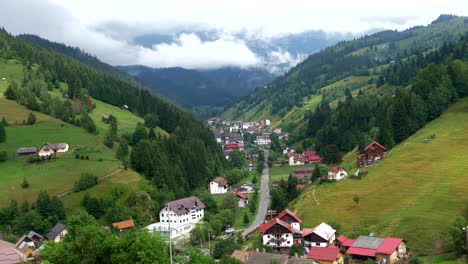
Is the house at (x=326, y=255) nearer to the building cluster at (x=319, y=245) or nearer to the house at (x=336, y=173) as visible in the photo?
the building cluster at (x=319, y=245)

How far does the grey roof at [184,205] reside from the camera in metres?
87.9

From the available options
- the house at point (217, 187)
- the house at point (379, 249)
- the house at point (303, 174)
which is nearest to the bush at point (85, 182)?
the house at point (217, 187)

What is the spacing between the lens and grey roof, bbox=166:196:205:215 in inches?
3462

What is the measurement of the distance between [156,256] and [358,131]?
110 meters

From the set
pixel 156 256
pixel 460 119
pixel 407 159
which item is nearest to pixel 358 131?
pixel 460 119

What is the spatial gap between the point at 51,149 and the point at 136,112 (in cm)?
6039

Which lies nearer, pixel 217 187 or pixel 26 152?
pixel 26 152

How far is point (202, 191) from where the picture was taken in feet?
335

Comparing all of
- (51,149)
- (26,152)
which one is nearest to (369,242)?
(51,149)

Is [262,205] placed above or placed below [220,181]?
below

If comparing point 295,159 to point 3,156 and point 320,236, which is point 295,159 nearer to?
point 320,236

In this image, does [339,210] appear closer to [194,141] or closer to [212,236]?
[212,236]

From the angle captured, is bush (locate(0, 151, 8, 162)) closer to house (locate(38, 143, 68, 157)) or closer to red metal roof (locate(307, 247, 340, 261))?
house (locate(38, 143, 68, 157))

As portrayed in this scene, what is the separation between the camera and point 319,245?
65.2m
